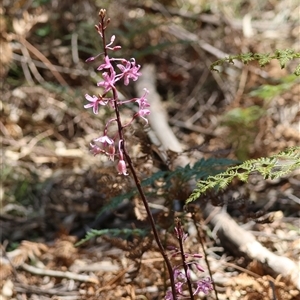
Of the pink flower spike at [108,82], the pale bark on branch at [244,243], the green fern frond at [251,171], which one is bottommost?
the green fern frond at [251,171]

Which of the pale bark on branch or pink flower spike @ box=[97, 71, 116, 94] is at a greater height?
the pale bark on branch

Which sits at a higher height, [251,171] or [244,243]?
[244,243]

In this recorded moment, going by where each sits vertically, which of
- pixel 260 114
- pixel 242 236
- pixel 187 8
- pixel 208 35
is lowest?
pixel 242 236

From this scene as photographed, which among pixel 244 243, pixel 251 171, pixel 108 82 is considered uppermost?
pixel 244 243

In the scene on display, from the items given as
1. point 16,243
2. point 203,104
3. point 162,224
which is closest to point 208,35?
point 203,104

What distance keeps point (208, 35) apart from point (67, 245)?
3.00 m

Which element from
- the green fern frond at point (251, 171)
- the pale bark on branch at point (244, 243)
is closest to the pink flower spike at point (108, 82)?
the green fern frond at point (251, 171)

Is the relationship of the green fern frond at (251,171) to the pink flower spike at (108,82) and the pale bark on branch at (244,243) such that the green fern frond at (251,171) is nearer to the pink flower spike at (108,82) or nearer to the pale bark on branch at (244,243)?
the pink flower spike at (108,82)

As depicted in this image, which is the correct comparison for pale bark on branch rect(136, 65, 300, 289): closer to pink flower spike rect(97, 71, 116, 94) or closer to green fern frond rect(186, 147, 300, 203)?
green fern frond rect(186, 147, 300, 203)

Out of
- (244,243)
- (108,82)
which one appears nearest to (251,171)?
(108,82)

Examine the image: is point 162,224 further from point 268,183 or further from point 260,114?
point 260,114

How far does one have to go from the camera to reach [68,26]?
18.2ft

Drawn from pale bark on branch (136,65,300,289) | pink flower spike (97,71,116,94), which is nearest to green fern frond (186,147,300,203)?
pink flower spike (97,71,116,94)

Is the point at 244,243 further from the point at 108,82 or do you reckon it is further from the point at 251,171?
the point at 108,82
